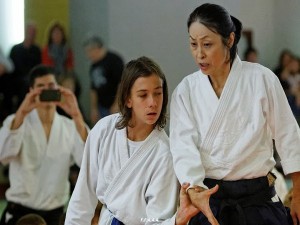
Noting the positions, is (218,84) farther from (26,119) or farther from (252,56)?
(252,56)

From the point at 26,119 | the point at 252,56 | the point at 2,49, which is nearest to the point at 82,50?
the point at 2,49

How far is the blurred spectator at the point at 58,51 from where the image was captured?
6363mm

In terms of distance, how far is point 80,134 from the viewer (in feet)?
13.3

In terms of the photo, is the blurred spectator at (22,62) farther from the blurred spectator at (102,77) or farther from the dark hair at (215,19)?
the dark hair at (215,19)

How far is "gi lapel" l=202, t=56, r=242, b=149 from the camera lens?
8.02 ft

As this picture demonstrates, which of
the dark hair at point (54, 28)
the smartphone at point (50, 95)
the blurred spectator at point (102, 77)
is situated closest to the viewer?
the smartphone at point (50, 95)

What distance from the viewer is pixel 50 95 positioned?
4.05 m

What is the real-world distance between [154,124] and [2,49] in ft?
13.0

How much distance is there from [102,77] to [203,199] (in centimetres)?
401

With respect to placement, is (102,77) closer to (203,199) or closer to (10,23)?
(10,23)

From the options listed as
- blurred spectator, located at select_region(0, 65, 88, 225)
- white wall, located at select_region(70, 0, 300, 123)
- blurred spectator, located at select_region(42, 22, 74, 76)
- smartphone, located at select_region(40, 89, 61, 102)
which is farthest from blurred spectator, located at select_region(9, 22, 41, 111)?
smartphone, located at select_region(40, 89, 61, 102)

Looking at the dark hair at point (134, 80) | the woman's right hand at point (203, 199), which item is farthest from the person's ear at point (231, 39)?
the woman's right hand at point (203, 199)

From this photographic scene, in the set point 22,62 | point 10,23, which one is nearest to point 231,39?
point 22,62

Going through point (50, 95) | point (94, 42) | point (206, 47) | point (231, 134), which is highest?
point (206, 47)
